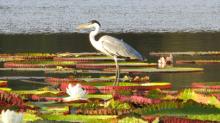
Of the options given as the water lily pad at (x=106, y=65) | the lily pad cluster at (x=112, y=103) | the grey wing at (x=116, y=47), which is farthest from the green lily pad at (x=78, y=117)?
the water lily pad at (x=106, y=65)

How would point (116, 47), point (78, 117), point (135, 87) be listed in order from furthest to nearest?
point (116, 47)
point (135, 87)
point (78, 117)

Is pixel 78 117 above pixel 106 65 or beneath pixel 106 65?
beneath

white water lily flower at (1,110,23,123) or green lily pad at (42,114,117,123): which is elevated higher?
green lily pad at (42,114,117,123)

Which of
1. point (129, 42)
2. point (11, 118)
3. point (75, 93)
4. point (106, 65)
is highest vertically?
point (129, 42)

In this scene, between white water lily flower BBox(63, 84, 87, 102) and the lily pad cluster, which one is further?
white water lily flower BBox(63, 84, 87, 102)

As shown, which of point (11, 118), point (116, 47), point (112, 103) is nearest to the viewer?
point (11, 118)

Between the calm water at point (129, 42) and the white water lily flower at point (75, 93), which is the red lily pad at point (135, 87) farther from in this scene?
the calm water at point (129, 42)

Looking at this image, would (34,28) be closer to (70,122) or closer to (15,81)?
(15,81)

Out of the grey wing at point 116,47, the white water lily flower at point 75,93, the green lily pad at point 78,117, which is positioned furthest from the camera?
the grey wing at point 116,47

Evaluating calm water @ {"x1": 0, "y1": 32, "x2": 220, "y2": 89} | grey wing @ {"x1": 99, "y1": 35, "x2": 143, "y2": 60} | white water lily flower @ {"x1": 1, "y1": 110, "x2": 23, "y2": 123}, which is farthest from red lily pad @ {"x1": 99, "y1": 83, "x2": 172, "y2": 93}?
white water lily flower @ {"x1": 1, "y1": 110, "x2": 23, "y2": 123}

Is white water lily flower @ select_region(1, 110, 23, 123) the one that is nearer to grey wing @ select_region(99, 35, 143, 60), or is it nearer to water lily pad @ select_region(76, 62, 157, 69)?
grey wing @ select_region(99, 35, 143, 60)

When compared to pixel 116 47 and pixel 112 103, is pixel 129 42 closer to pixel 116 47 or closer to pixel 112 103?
pixel 116 47

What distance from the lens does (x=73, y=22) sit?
6159cm

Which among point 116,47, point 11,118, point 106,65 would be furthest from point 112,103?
point 106,65
